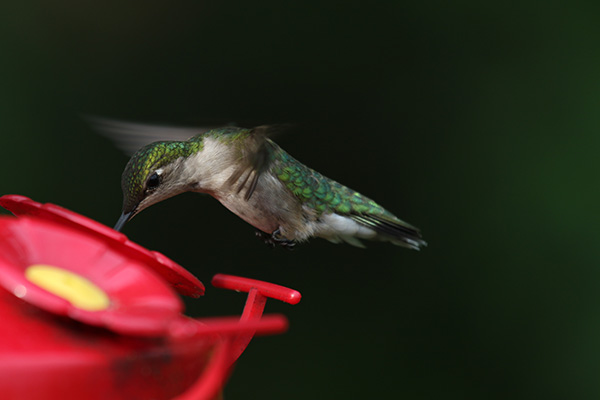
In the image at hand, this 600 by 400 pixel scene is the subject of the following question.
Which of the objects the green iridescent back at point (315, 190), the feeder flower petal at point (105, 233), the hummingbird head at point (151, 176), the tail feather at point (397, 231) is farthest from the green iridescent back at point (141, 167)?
the tail feather at point (397, 231)

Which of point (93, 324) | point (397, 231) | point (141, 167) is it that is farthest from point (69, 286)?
point (397, 231)

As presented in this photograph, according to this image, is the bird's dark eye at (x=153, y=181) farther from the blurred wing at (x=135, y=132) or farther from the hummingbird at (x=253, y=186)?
the blurred wing at (x=135, y=132)

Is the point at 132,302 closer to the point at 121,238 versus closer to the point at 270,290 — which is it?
the point at 121,238

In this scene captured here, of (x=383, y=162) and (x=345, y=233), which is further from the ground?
(x=383, y=162)

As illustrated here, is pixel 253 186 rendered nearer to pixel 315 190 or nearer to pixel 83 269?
pixel 315 190

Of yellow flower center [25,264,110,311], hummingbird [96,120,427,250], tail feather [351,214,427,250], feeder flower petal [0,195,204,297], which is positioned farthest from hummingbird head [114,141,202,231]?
tail feather [351,214,427,250]

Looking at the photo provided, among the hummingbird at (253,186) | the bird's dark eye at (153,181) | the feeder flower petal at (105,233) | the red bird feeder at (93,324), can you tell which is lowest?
the red bird feeder at (93,324)

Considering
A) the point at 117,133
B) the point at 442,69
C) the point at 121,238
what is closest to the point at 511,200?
the point at 442,69
